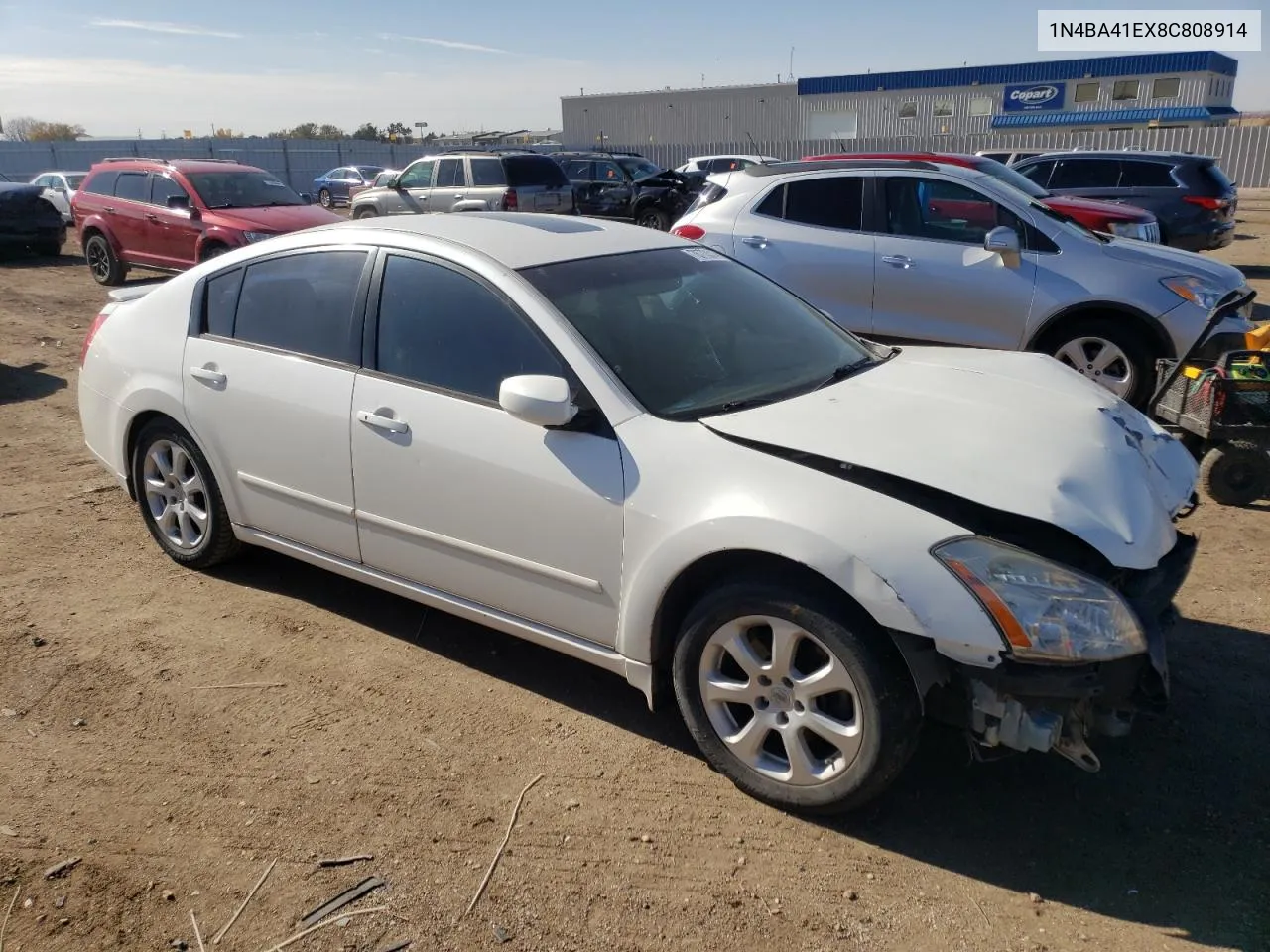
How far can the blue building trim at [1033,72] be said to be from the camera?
46094 mm

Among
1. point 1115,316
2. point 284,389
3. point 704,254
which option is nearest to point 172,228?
point 284,389

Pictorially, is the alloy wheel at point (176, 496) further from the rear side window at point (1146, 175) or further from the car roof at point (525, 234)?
the rear side window at point (1146, 175)

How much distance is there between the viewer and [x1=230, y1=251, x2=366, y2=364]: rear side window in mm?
3977

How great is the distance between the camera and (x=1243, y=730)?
3.41 m

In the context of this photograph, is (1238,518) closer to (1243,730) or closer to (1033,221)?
(1243,730)

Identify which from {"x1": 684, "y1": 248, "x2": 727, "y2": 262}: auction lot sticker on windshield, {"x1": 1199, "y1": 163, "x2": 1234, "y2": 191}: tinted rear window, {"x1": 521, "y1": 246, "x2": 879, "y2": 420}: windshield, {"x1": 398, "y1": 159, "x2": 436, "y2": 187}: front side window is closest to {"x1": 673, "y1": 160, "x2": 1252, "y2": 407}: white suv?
{"x1": 684, "y1": 248, "x2": 727, "y2": 262}: auction lot sticker on windshield

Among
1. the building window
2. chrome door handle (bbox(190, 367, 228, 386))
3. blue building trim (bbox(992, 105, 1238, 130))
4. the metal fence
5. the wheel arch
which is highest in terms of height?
the building window

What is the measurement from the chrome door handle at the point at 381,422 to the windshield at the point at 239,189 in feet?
35.0

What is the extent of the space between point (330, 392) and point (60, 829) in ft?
5.61

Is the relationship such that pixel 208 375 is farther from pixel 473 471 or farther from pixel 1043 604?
pixel 1043 604

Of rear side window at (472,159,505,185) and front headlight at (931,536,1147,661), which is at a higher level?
rear side window at (472,159,505,185)

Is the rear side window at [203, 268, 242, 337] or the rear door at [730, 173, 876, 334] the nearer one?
the rear side window at [203, 268, 242, 337]

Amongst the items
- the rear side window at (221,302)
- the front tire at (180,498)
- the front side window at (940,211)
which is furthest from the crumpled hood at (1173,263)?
the front tire at (180,498)

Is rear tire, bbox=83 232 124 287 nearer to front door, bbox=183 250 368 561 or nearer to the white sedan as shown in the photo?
the white sedan
